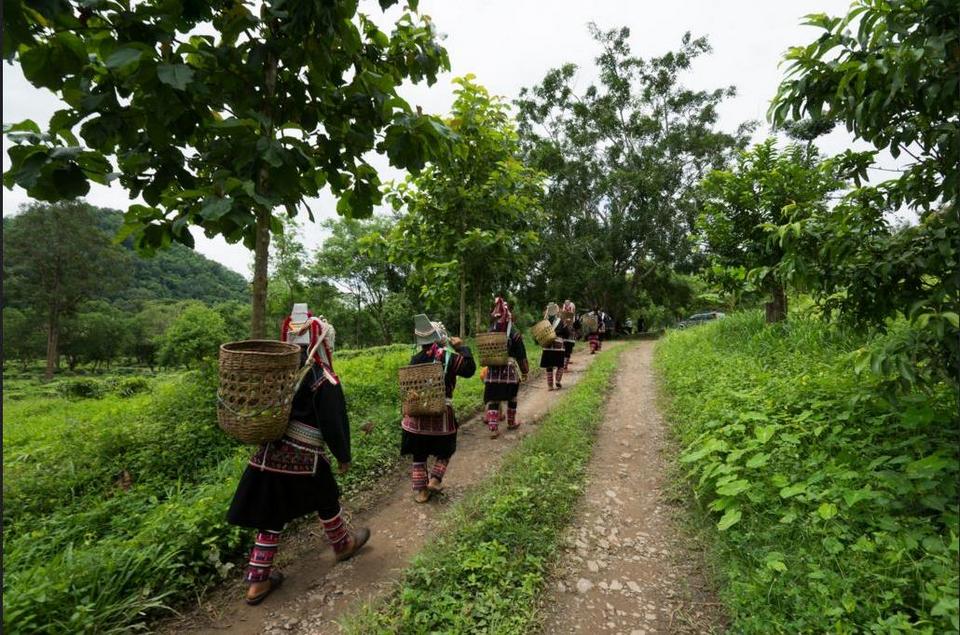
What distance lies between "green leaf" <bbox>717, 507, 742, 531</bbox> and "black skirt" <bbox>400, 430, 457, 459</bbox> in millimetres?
2662

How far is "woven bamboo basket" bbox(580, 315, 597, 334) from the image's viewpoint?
17172mm

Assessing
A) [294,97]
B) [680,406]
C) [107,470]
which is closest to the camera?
[294,97]

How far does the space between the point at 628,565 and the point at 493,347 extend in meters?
3.84

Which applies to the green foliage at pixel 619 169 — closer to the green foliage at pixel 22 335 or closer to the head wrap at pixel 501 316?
the head wrap at pixel 501 316

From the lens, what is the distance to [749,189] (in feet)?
31.6

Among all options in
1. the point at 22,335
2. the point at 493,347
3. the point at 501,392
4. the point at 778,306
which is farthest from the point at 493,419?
the point at 22,335

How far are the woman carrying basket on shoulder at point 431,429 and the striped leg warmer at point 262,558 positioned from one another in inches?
67.3

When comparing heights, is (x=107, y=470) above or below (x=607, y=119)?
below

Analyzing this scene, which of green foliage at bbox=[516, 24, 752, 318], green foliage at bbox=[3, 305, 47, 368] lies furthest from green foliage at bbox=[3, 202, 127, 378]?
green foliage at bbox=[516, 24, 752, 318]

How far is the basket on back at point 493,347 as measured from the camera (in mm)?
7055

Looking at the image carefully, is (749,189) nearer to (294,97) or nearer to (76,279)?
(294,97)

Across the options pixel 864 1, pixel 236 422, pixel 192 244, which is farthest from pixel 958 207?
pixel 236 422

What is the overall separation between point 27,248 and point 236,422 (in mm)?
39412

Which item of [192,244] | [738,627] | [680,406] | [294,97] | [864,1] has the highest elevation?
[864,1]
